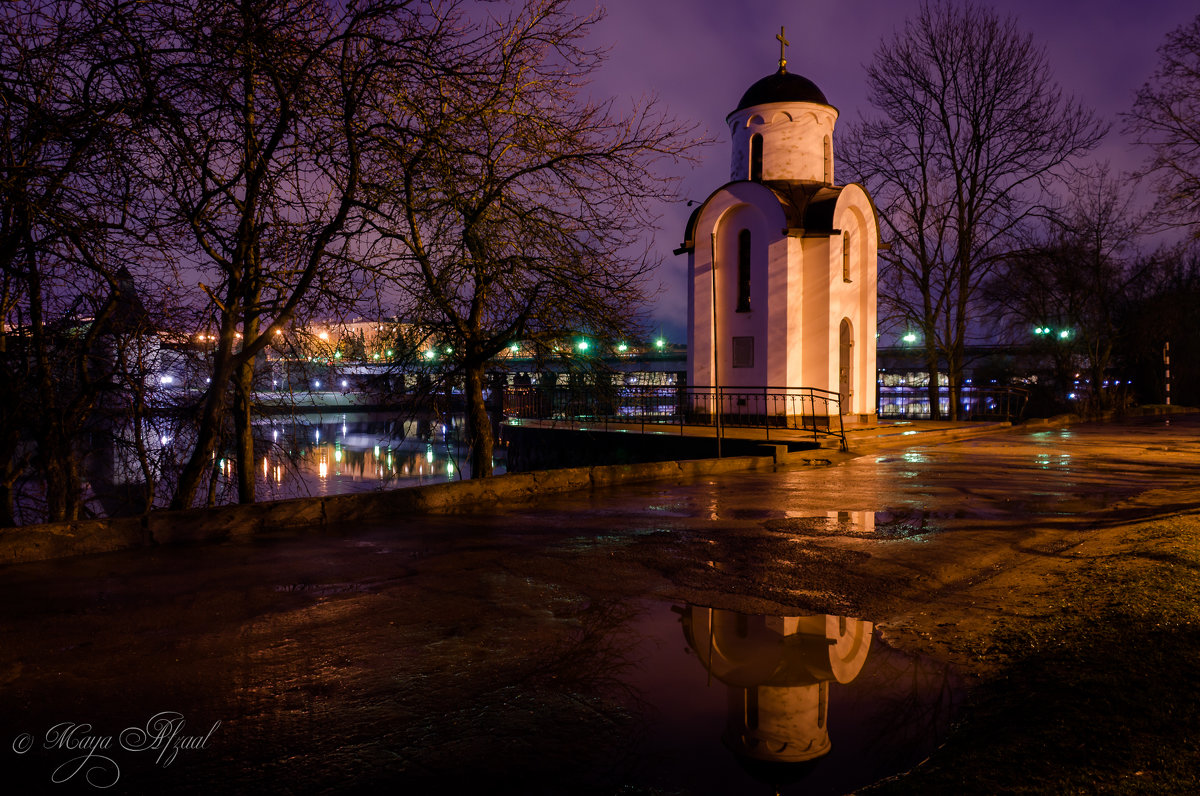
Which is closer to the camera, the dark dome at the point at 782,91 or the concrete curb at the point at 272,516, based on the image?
the concrete curb at the point at 272,516

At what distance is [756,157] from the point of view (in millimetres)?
26672

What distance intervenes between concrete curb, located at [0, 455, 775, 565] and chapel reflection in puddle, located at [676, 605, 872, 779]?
16.2ft

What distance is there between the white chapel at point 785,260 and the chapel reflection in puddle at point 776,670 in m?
19.9

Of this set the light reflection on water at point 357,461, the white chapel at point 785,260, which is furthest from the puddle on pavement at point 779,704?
the white chapel at point 785,260

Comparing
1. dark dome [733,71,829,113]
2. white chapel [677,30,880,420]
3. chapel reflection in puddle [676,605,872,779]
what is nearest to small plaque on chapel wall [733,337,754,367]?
white chapel [677,30,880,420]

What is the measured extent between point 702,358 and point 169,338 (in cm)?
1886

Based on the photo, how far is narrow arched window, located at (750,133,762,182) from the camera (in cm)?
2659

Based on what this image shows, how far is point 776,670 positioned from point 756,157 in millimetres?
25068

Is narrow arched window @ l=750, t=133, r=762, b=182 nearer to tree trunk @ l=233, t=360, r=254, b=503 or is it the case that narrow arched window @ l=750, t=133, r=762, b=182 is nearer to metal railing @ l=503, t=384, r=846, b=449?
metal railing @ l=503, t=384, r=846, b=449

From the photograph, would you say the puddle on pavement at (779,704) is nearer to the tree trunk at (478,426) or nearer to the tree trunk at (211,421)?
the tree trunk at (211,421)

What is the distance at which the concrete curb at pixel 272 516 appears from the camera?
22.0 ft

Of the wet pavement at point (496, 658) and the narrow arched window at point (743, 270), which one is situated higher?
the narrow arched window at point (743, 270)

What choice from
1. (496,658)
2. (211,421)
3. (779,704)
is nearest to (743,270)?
(211,421)

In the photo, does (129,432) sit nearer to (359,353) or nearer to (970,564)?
(359,353)
